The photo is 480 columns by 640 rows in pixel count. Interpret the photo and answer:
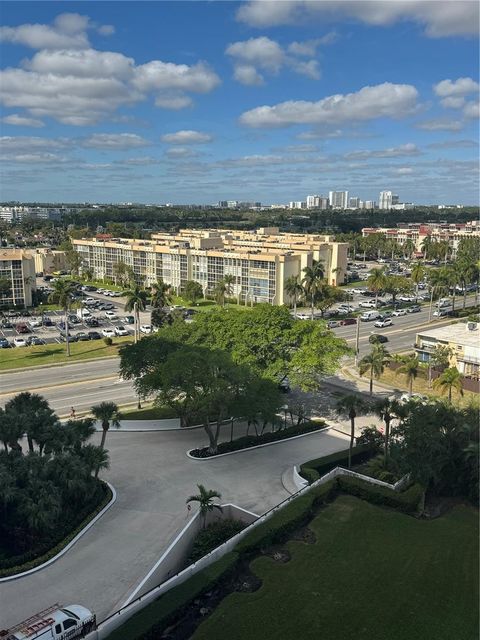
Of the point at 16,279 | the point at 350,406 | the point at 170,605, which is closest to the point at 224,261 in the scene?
the point at 16,279

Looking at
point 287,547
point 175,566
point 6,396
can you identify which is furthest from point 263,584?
point 6,396

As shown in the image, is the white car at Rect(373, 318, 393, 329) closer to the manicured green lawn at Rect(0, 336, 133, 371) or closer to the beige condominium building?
the beige condominium building

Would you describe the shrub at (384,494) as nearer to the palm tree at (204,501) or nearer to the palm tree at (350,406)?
the palm tree at (350,406)

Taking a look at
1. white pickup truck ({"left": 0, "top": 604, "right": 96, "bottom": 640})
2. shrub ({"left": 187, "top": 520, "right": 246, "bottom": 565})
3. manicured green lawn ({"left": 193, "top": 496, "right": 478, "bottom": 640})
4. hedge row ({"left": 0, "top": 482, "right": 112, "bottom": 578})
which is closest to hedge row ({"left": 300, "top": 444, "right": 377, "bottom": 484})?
manicured green lawn ({"left": 193, "top": 496, "right": 478, "bottom": 640})

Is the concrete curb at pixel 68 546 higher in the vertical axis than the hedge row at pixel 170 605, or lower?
lower

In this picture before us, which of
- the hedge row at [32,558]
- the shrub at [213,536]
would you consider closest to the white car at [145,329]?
the shrub at [213,536]

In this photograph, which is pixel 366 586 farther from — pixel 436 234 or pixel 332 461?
pixel 436 234
